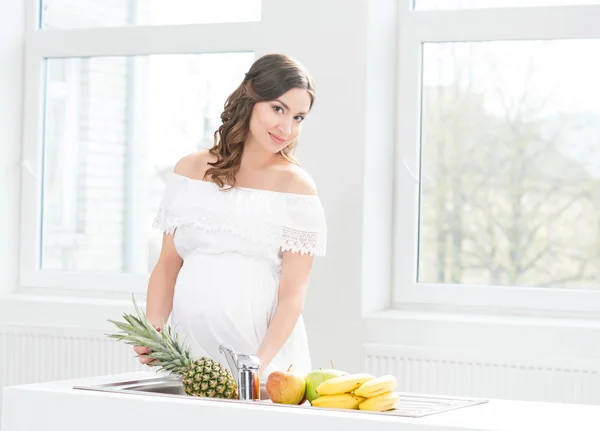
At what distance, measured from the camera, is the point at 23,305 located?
4.00 m

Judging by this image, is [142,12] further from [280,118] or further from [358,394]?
[358,394]

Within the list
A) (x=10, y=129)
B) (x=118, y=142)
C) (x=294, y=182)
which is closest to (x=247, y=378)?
(x=294, y=182)

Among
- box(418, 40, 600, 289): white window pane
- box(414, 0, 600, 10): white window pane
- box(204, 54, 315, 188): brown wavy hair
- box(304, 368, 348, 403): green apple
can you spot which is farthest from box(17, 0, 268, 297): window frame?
box(304, 368, 348, 403): green apple

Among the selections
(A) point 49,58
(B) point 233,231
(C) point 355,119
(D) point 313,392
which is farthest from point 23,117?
(D) point 313,392

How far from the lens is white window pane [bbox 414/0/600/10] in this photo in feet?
11.4

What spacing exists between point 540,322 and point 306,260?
106 centimetres

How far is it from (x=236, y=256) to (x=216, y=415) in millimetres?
903

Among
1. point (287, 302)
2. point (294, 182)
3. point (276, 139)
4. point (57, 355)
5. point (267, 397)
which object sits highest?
point (276, 139)

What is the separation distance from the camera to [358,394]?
1.81m

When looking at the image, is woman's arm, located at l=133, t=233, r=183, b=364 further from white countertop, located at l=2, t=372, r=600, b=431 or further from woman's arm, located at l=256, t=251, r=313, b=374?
white countertop, located at l=2, t=372, r=600, b=431

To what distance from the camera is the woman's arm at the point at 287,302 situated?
2.57 meters

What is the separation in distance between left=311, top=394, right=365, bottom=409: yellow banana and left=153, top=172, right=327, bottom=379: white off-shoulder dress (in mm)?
855

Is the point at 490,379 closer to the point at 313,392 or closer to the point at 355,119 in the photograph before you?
the point at 355,119

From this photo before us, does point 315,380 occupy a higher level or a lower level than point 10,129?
lower
